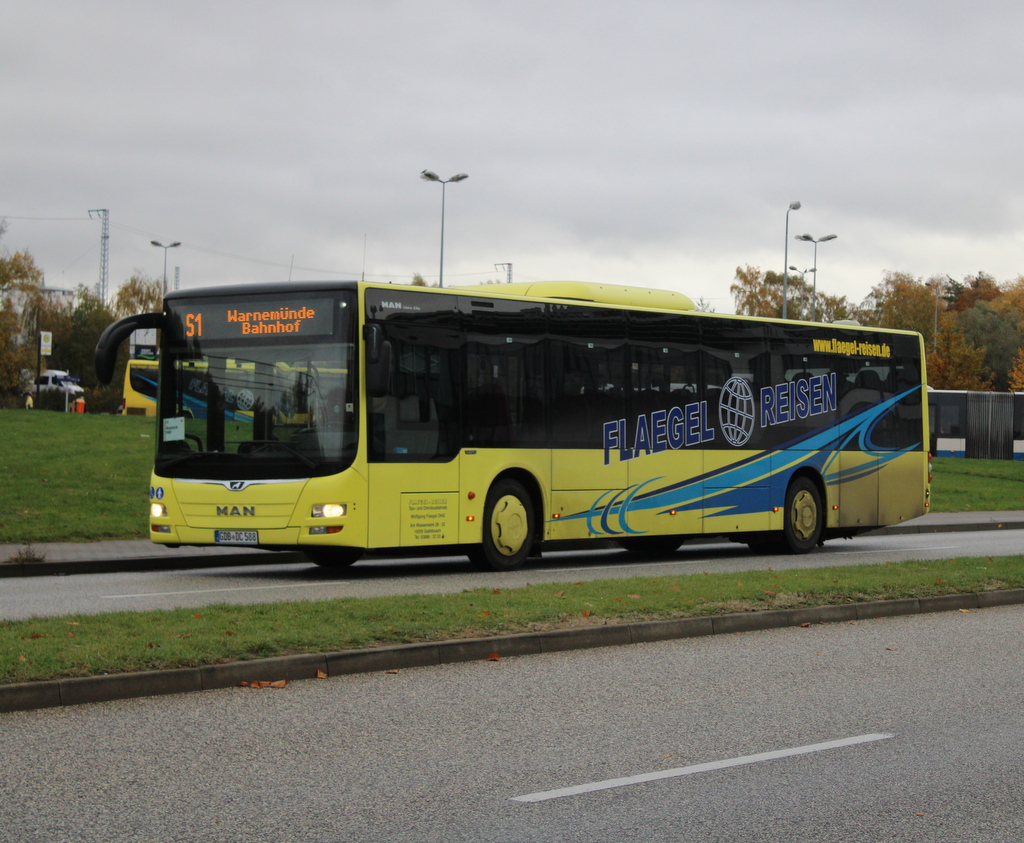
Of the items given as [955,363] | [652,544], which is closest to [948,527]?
[652,544]

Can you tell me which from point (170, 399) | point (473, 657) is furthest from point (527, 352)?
point (473, 657)

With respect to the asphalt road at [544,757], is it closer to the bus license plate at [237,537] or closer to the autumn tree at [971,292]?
the bus license plate at [237,537]

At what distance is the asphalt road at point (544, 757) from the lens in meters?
5.20

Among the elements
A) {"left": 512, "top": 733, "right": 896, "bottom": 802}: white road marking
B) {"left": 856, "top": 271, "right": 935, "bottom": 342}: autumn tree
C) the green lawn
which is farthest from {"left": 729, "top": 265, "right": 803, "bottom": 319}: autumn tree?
{"left": 512, "top": 733, "right": 896, "bottom": 802}: white road marking

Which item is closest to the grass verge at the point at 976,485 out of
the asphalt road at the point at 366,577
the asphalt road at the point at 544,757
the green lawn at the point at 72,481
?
the asphalt road at the point at 366,577

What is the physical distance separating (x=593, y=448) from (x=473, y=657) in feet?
26.1

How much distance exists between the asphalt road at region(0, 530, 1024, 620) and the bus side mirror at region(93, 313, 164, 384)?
2.43 m

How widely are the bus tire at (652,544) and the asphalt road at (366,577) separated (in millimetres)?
191

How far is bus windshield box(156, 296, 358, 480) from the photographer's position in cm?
1435

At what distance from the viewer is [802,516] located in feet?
66.1

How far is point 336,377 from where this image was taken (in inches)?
567

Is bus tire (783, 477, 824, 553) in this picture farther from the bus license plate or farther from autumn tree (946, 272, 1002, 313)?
autumn tree (946, 272, 1002, 313)

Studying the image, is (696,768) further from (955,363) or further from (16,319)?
(16,319)

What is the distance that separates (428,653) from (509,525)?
704 cm
